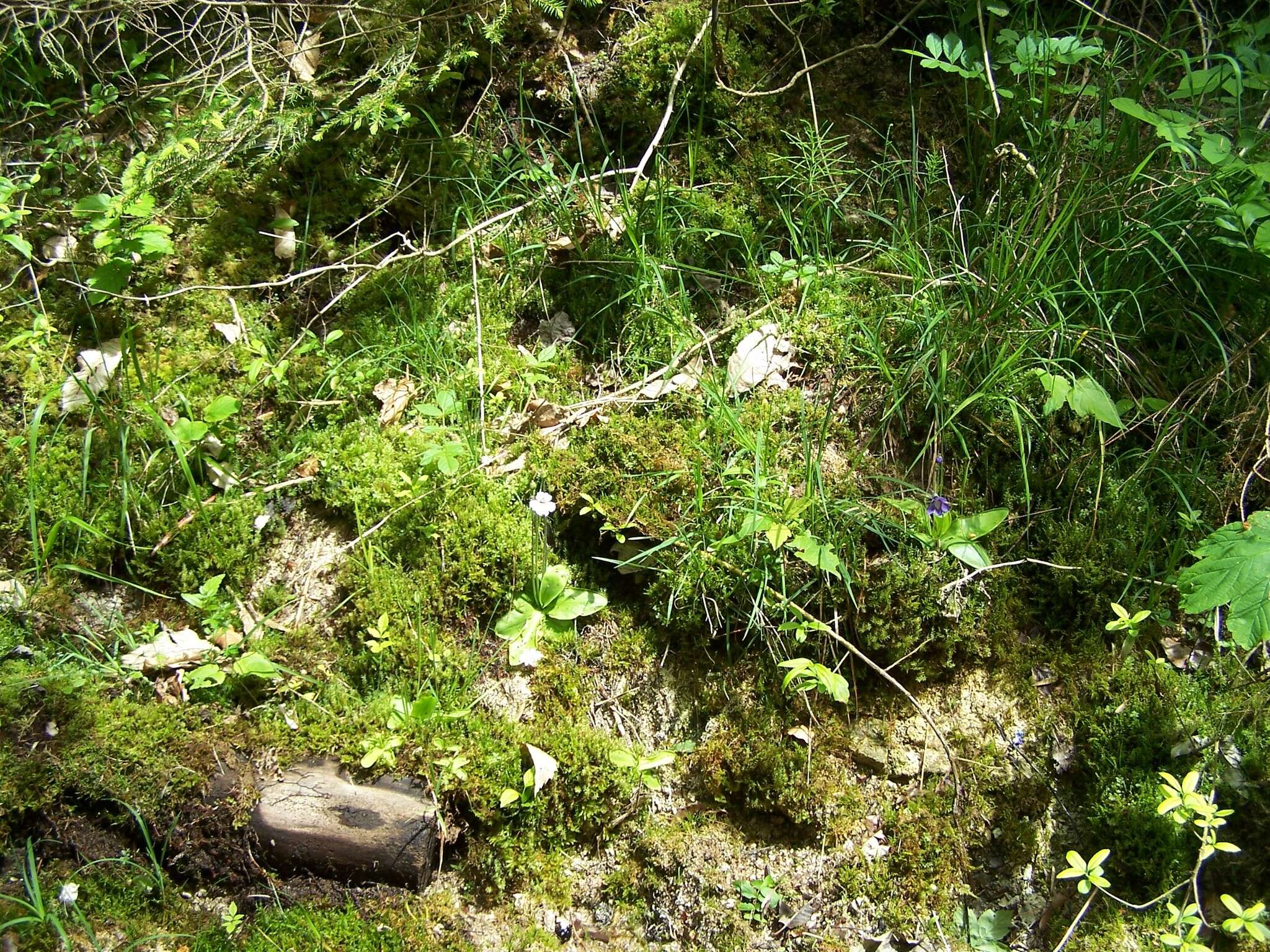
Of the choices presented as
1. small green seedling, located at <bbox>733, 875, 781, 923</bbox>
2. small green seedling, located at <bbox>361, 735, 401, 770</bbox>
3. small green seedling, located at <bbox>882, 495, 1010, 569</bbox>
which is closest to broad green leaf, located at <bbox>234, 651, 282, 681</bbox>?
small green seedling, located at <bbox>361, 735, 401, 770</bbox>

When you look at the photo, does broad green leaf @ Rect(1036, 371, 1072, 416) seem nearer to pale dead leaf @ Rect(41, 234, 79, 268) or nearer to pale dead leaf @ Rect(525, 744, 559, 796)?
pale dead leaf @ Rect(525, 744, 559, 796)

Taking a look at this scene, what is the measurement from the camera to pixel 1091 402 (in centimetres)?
266

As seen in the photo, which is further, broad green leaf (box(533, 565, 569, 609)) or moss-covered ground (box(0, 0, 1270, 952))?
broad green leaf (box(533, 565, 569, 609))

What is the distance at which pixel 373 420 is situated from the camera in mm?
3236

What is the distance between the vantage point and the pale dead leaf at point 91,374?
3.18 meters

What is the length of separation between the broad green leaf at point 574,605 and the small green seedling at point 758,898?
96 cm

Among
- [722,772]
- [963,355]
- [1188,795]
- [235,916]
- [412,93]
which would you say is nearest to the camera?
[1188,795]

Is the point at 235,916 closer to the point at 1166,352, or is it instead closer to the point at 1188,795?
the point at 1188,795

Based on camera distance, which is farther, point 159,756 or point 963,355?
point 963,355

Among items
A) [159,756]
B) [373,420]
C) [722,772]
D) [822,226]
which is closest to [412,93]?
[373,420]

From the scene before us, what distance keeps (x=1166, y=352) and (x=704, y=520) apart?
1.75 m

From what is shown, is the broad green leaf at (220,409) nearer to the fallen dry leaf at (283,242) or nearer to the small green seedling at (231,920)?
the fallen dry leaf at (283,242)

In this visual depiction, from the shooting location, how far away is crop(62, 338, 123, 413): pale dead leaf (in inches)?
125

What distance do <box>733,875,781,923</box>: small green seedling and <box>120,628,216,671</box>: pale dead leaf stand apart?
190 cm
